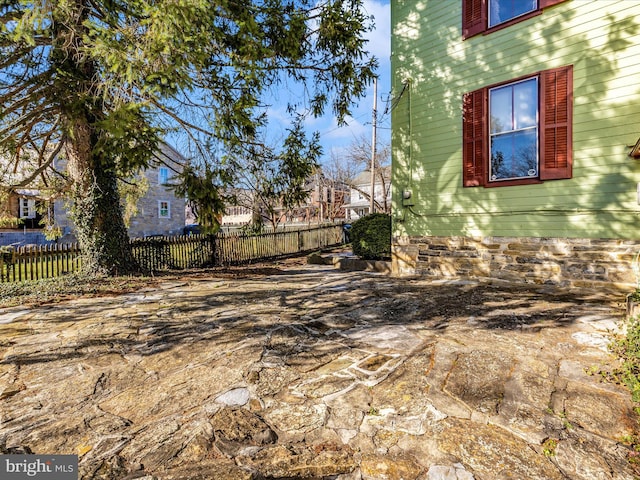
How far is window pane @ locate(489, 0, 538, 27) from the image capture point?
5.47 meters

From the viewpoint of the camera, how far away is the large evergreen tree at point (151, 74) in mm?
3578

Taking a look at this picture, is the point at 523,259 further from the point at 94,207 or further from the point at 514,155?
the point at 94,207

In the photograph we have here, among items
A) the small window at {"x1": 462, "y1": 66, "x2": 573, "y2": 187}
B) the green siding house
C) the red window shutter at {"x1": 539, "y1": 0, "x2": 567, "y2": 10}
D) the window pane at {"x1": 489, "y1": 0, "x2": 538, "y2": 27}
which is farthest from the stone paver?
the window pane at {"x1": 489, "y1": 0, "x2": 538, "y2": 27}

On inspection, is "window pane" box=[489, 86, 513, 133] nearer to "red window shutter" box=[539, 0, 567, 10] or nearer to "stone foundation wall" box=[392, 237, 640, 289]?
"red window shutter" box=[539, 0, 567, 10]

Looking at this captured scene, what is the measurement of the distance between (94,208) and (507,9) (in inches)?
338

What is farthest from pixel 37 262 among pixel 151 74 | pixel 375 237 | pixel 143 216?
pixel 143 216

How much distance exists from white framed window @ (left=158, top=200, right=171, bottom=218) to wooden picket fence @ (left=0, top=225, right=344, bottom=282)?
12.9 meters

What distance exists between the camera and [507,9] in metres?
5.69

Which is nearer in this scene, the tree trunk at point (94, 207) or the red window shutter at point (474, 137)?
the red window shutter at point (474, 137)

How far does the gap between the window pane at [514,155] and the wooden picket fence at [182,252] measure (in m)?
6.87

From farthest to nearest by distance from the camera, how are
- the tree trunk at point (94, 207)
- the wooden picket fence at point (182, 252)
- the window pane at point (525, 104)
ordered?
the wooden picket fence at point (182, 252) < the tree trunk at point (94, 207) < the window pane at point (525, 104)

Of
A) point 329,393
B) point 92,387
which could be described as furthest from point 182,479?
point 92,387

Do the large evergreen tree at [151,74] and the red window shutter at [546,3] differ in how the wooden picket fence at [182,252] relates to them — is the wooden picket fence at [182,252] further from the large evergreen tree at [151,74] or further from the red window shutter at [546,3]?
the red window shutter at [546,3]

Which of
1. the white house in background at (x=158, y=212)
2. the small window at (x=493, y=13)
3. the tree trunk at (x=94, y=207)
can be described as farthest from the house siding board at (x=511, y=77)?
the white house in background at (x=158, y=212)
